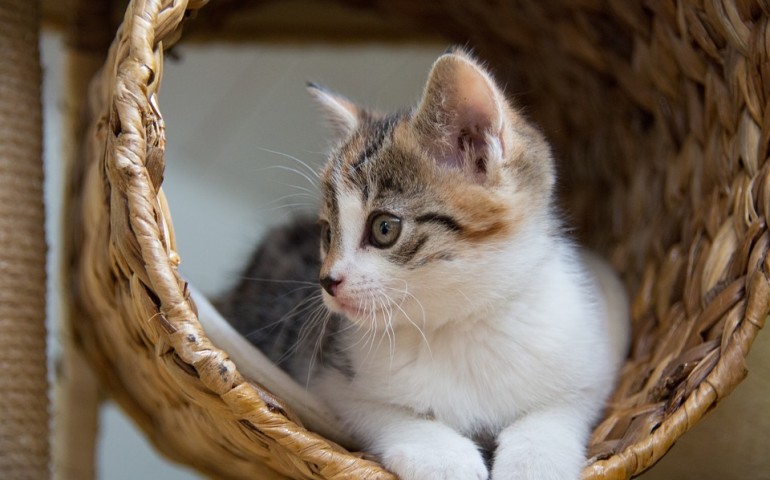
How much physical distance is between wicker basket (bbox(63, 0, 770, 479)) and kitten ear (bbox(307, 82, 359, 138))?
318 mm

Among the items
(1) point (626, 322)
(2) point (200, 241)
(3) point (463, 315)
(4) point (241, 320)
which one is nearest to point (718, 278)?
(1) point (626, 322)

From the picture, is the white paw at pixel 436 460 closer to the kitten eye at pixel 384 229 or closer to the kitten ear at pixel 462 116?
the kitten eye at pixel 384 229

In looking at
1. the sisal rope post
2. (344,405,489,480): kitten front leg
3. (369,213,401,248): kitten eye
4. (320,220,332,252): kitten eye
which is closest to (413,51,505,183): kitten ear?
(369,213,401,248): kitten eye

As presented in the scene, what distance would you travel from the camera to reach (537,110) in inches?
81.7

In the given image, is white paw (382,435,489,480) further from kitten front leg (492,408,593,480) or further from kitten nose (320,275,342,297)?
kitten nose (320,275,342,297)

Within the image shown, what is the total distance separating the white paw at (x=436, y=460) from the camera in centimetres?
111

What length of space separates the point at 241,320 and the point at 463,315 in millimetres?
774

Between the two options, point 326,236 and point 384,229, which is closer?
point 384,229

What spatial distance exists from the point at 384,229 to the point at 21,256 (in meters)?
0.73

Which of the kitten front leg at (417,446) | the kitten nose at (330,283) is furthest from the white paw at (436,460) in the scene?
the kitten nose at (330,283)

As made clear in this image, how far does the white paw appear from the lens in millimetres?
1112

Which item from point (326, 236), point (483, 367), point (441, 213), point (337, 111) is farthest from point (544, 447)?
point (337, 111)

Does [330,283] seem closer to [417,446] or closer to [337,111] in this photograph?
[417,446]

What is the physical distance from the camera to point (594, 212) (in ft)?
6.73
